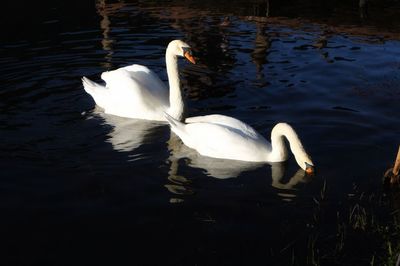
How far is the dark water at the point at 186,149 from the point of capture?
266 inches

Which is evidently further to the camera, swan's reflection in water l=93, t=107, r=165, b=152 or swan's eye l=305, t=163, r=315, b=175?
swan's reflection in water l=93, t=107, r=165, b=152

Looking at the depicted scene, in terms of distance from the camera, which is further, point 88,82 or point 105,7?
point 105,7

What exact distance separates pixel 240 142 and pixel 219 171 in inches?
23.2

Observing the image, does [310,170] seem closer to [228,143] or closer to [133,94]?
[228,143]

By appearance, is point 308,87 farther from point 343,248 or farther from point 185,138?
point 343,248

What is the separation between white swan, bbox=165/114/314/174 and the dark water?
7.1 inches

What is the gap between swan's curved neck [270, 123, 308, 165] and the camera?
332 inches

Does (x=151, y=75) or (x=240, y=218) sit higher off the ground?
(x=151, y=75)

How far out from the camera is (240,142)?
8875mm

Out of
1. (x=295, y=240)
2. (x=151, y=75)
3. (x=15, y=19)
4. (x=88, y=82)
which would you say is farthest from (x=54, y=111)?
(x=15, y=19)

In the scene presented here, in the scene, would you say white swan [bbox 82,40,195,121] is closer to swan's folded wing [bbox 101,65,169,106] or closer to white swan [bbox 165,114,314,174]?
swan's folded wing [bbox 101,65,169,106]

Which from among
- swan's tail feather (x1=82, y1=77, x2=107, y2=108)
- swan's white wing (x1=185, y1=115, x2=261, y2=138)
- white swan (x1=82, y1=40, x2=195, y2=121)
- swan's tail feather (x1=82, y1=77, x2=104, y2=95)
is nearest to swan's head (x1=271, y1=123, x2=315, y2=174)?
swan's white wing (x1=185, y1=115, x2=261, y2=138)

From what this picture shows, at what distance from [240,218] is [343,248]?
1351 millimetres

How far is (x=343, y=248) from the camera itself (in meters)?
6.49
